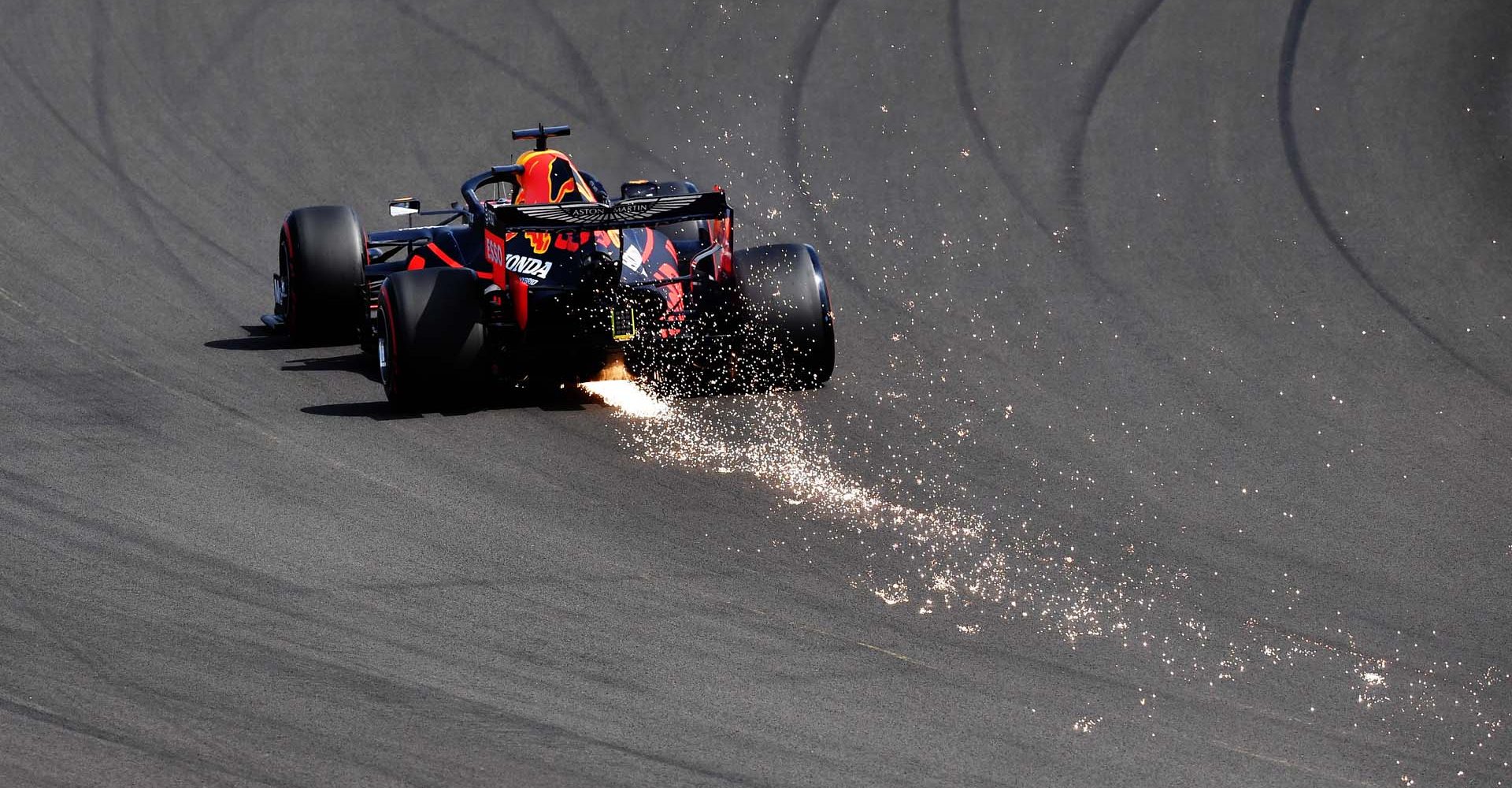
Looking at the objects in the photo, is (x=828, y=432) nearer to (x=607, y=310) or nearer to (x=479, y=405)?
(x=607, y=310)

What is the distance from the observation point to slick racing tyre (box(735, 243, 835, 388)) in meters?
11.3

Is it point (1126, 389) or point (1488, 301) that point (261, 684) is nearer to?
point (1126, 389)

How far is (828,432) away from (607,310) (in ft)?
5.08

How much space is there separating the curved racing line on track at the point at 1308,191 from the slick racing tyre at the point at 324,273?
736 cm

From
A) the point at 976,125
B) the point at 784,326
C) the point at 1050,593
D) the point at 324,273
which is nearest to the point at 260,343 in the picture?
the point at 324,273

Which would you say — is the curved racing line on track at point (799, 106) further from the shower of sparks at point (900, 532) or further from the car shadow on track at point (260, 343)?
the shower of sparks at point (900, 532)

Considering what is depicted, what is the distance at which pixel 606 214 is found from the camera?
37.3 feet

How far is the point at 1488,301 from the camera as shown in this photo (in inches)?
527

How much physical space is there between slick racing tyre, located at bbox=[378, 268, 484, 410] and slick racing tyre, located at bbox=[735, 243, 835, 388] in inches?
64.2

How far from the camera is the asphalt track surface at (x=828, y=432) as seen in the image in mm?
6551

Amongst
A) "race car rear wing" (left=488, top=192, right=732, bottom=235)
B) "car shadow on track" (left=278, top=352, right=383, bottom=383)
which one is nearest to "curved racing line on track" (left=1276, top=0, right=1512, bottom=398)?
"race car rear wing" (left=488, top=192, right=732, bottom=235)

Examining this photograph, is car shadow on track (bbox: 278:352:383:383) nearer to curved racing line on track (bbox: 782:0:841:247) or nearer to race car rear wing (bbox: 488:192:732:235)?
race car rear wing (bbox: 488:192:732:235)

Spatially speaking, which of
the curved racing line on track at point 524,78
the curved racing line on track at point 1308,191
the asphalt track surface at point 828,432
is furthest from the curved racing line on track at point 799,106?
the curved racing line on track at point 1308,191

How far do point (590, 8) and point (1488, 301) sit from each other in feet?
34.1
